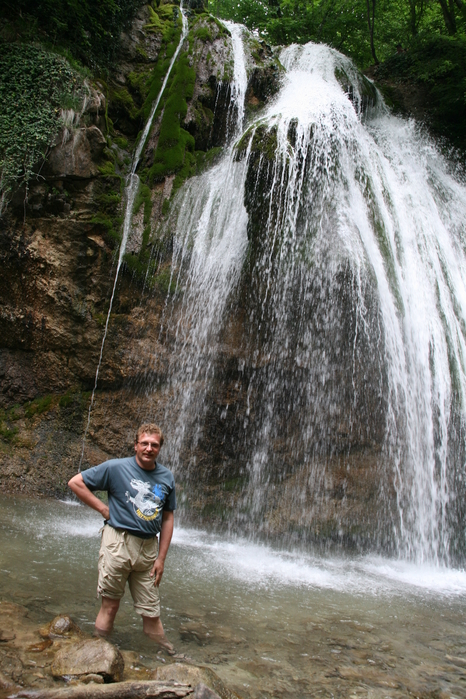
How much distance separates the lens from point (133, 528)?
2879mm

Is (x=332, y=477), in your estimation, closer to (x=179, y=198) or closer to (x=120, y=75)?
(x=179, y=198)

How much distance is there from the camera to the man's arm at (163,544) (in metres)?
2.95

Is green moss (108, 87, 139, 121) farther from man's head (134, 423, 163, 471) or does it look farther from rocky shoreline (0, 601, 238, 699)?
rocky shoreline (0, 601, 238, 699)

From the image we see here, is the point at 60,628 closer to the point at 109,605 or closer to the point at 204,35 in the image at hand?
the point at 109,605

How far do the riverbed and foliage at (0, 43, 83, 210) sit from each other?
18.5 feet

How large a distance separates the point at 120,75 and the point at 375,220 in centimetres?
669

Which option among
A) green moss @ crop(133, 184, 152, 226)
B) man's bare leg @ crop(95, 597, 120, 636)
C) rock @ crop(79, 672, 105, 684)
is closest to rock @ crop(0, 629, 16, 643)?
man's bare leg @ crop(95, 597, 120, 636)

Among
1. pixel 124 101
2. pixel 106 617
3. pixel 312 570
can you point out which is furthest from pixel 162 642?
pixel 124 101

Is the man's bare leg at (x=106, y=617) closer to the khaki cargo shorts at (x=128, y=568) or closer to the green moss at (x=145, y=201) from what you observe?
the khaki cargo shorts at (x=128, y=568)

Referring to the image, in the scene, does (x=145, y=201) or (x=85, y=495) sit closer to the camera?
(x=85, y=495)

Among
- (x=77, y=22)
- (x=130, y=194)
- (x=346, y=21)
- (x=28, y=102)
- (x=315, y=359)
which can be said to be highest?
(x=346, y=21)

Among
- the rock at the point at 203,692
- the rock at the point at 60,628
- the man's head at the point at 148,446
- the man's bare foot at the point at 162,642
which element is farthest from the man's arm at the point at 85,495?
the rock at the point at 203,692

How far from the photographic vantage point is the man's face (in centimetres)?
298

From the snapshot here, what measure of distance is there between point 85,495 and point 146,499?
1.19ft
